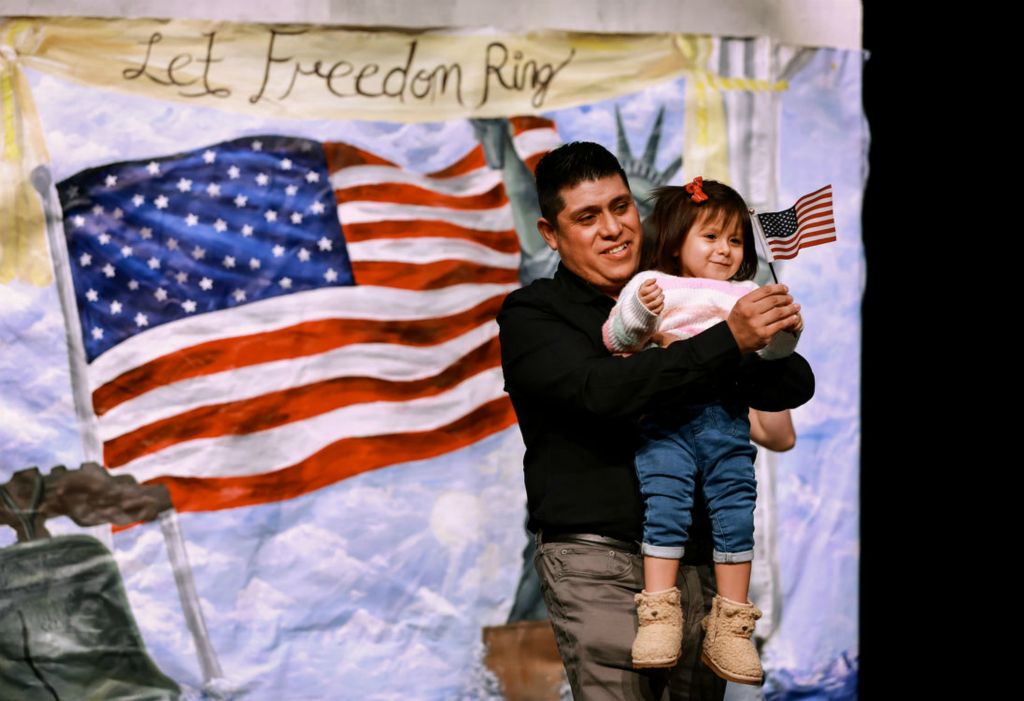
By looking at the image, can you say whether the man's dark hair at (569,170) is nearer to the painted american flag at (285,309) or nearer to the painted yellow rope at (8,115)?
the painted american flag at (285,309)

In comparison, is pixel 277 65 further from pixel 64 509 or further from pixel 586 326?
pixel 586 326

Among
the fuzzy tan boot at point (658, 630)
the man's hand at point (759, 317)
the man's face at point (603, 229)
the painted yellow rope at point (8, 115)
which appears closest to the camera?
the man's hand at point (759, 317)

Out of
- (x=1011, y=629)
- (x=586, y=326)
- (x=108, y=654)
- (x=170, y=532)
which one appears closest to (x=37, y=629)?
(x=108, y=654)

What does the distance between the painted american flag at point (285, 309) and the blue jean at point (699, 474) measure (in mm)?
1854

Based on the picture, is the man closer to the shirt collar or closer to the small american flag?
the shirt collar

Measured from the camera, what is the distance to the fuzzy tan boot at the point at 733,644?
224cm

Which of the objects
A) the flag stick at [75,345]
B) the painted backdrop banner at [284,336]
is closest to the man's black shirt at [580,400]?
the painted backdrop banner at [284,336]

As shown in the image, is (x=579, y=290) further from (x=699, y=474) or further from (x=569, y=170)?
(x=699, y=474)

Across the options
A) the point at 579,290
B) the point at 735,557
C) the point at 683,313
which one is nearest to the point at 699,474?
the point at 735,557

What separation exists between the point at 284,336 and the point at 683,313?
6.52 ft

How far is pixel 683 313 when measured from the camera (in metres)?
2.32

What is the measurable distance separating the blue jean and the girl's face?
27 centimetres

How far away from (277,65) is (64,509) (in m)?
1.57

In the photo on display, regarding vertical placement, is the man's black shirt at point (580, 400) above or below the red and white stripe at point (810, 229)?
below
